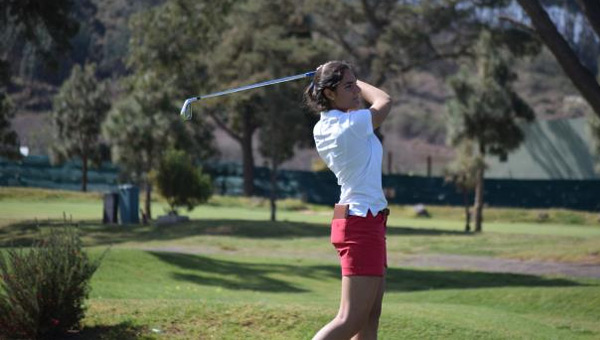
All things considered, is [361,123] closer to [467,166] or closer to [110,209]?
[110,209]

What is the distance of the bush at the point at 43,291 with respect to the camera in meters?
8.97

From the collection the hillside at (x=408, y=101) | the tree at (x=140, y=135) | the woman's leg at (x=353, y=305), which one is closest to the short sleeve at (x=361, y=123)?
the woman's leg at (x=353, y=305)

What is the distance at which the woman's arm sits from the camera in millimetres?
6301

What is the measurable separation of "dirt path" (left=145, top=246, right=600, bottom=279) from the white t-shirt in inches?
534

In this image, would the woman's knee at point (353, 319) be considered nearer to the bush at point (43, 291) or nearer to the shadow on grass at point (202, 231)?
the bush at point (43, 291)

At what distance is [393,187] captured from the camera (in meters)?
53.9

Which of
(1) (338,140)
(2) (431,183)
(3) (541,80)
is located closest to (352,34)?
(2) (431,183)

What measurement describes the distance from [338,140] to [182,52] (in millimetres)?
52678

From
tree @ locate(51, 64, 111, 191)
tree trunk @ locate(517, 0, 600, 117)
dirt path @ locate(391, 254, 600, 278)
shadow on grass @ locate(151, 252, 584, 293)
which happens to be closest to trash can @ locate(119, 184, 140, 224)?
dirt path @ locate(391, 254, 600, 278)

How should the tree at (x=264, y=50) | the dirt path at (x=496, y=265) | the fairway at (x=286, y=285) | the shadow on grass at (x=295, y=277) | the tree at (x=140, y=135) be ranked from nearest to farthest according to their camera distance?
1. the fairway at (x=286, y=285)
2. the shadow on grass at (x=295, y=277)
3. the dirt path at (x=496, y=265)
4. the tree at (x=140, y=135)
5. the tree at (x=264, y=50)

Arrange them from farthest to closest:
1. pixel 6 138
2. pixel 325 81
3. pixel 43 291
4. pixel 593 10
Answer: pixel 6 138 < pixel 593 10 < pixel 43 291 < pixel 325 81

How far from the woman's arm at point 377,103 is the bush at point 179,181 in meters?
24.1

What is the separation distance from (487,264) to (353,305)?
16.2 m

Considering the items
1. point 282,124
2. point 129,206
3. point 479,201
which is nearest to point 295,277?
point 129,206
